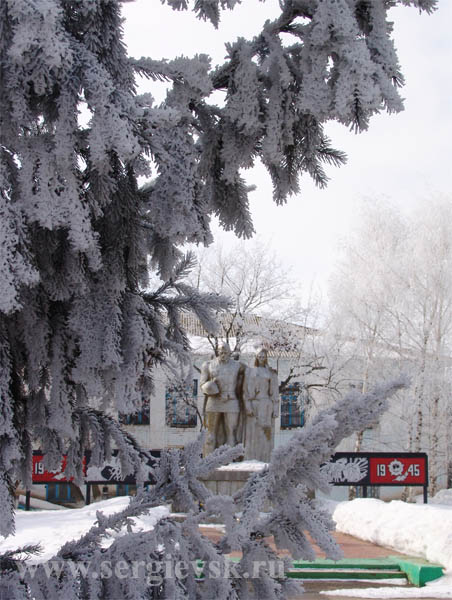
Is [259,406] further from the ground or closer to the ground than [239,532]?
closer to the ground

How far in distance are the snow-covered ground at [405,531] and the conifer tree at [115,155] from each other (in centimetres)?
522

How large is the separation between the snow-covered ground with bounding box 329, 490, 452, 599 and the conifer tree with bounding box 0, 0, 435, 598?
5.22m

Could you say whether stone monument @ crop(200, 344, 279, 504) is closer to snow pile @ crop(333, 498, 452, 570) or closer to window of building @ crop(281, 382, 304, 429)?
snow pile @ crop(333, 498, 452, 570)

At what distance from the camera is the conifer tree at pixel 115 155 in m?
1.62

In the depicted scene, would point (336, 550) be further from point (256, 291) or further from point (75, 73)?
point (256, 291)

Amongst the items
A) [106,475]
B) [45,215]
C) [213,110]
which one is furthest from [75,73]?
[106,475]

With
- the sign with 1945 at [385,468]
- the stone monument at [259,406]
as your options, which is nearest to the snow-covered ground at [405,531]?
the sign with 1945 at [385,468]

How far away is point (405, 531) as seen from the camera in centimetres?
895

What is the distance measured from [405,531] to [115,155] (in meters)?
8.00

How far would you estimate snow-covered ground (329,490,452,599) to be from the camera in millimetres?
6758

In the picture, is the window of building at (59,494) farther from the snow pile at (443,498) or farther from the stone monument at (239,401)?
the stone monument at (239,401)

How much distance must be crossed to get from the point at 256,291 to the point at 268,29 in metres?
24.8

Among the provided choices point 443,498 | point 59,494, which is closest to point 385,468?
point 443,498

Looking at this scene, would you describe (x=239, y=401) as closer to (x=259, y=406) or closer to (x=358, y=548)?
(x=259, y=406)
